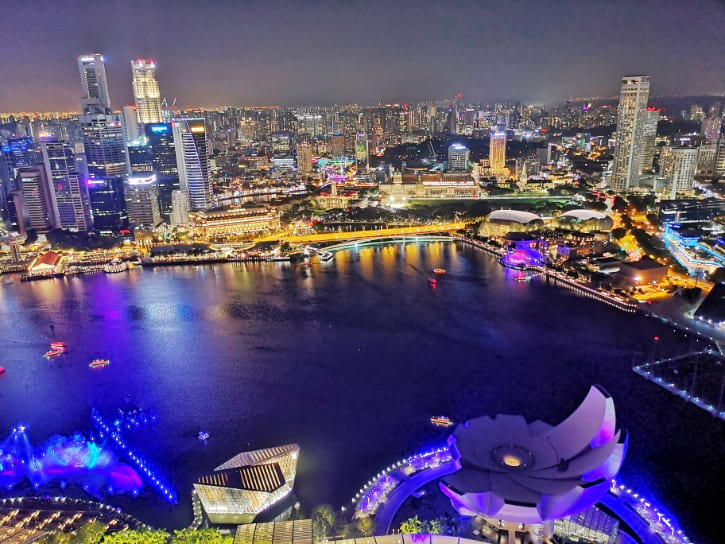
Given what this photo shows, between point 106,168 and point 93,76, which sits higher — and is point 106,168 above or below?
below

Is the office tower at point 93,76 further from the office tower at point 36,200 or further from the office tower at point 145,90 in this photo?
the office tower at point 36,200

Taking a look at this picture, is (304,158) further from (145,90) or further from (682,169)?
(682,169)

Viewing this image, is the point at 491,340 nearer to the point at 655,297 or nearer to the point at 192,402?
the point at 655,297

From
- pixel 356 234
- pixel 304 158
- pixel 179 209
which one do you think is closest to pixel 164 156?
pixel 179 209

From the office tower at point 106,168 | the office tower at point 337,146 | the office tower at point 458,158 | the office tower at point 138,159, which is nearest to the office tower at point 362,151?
the office tower at point 337,146

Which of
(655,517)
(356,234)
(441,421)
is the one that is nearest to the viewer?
(655,517)

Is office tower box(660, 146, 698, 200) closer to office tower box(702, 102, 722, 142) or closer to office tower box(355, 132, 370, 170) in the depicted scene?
office tower box(702, 102, 722, 142)
